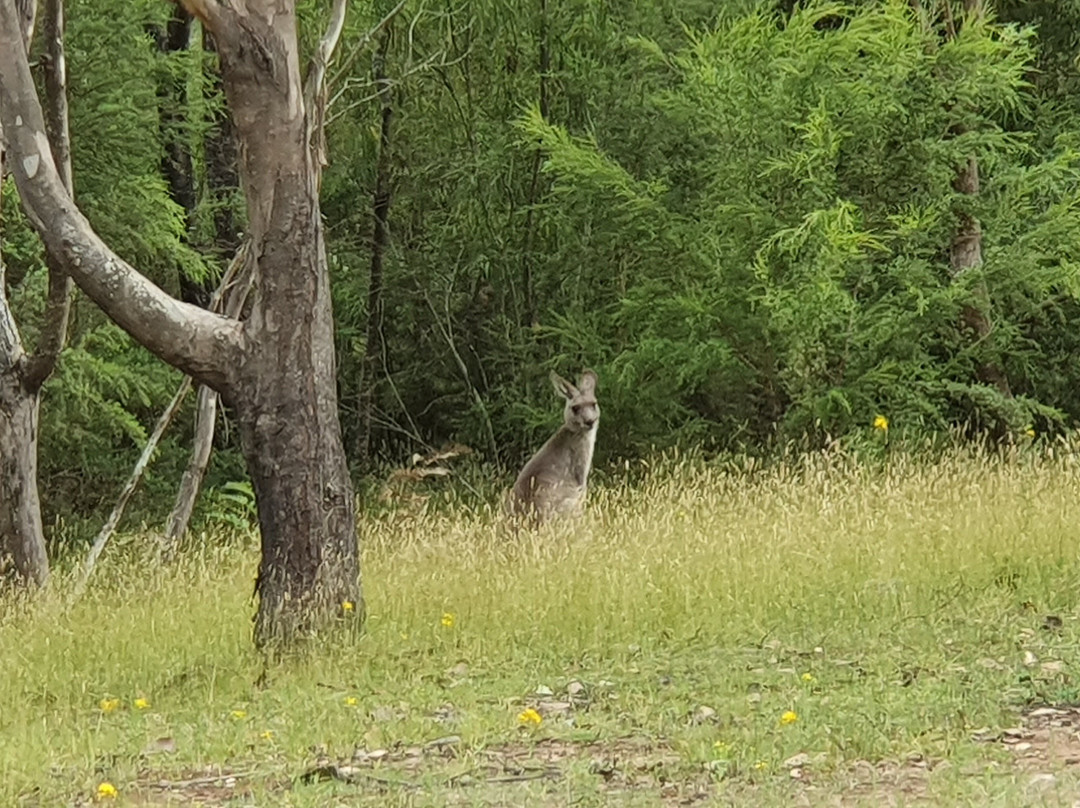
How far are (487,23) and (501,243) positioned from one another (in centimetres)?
253

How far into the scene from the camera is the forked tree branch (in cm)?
786

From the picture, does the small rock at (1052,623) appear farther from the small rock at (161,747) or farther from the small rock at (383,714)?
the small rock at (161,747)

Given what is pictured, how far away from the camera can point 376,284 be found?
61.1 ft

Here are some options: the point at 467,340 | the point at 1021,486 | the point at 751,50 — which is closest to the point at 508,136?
the point at 467,340

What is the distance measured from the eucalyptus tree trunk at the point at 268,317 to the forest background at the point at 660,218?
3.80 metres

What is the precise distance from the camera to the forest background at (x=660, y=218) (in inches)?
536

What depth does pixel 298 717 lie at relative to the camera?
22.3 ft

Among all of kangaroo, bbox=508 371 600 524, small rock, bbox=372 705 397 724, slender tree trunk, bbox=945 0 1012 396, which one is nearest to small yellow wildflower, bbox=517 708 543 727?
small rock, bbox=372 705 397 724

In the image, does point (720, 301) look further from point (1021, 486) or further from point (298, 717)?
point (298, 717)

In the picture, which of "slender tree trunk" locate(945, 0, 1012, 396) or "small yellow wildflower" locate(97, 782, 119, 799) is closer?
"small yellow wildflower" locate(97, 782, 119, 799)

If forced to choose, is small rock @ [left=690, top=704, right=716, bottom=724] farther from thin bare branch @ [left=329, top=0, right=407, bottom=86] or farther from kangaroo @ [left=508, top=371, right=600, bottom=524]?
kangaroo @ [left=508, top=371, right=600, bottom=524]

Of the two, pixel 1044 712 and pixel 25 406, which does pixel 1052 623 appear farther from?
pixel 25 406

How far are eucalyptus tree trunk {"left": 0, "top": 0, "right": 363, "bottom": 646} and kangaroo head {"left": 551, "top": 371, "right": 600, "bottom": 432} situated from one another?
4812mm

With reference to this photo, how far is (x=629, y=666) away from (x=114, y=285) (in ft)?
10.7
